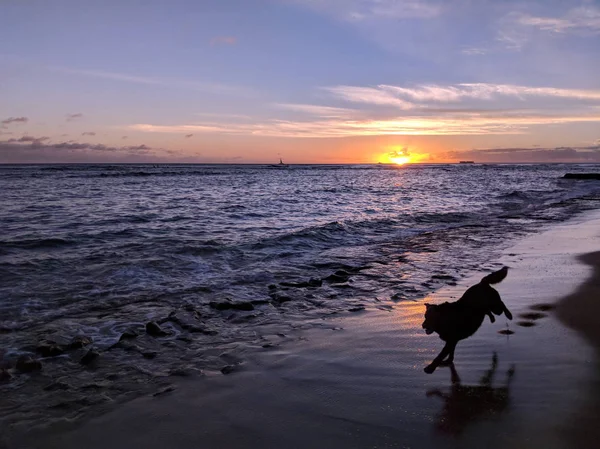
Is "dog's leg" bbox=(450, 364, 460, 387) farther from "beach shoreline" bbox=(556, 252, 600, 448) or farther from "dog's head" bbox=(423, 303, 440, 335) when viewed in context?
"beach shoreline" bbox=(556, 252, 600, 448)

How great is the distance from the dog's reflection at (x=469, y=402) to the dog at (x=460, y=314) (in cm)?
32

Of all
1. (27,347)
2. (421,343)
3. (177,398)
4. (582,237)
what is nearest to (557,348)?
(421,343)

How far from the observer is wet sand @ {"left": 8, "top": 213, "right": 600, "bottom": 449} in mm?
3162

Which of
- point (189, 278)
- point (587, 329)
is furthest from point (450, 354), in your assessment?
point (189, 278)

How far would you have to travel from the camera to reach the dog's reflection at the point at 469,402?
326 centimetres

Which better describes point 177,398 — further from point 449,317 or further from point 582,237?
point 582,237

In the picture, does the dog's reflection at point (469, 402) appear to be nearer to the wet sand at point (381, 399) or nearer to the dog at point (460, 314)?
the wet sand at point (381, 399)

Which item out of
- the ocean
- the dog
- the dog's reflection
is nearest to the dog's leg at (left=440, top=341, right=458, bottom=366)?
the dog

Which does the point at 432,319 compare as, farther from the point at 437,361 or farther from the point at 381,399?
the point at 381,399

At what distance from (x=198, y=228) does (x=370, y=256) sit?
21.3 ft

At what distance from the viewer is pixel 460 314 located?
13.3 feet

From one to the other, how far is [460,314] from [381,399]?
108 cm

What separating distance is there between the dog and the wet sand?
1.00 ft

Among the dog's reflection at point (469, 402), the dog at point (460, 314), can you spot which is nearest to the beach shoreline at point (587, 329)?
the dog's reflection at point (469, 402)
